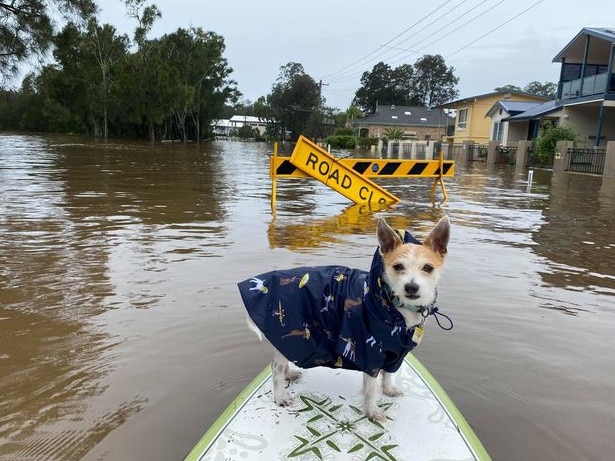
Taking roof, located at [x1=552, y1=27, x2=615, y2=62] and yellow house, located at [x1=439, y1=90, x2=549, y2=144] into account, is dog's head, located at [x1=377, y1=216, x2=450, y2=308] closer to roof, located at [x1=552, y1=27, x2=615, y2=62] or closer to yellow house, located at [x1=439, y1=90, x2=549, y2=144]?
roof, located at [x1=552, y1=27, x2=615, y2=62]

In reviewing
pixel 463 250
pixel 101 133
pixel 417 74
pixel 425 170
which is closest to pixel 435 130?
pixel 417 74

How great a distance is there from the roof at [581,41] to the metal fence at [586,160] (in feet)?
22.7

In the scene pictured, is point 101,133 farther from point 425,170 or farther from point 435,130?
point 425,170

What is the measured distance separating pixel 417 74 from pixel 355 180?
116077 millimetres

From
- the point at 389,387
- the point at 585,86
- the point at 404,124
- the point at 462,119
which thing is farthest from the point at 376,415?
the point at 404,124

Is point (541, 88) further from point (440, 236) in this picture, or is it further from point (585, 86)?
point (440, 236)

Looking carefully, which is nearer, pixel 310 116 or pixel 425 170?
pixel 425 170

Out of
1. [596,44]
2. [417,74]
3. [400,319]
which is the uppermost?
[417,74]

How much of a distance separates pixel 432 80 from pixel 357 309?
126 m

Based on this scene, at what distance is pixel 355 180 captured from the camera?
12.2m

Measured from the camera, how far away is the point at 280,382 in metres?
3.27

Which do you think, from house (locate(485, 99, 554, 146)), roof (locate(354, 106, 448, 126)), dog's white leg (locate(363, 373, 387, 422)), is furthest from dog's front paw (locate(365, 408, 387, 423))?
roof (locate(354, 106, 448, 126))

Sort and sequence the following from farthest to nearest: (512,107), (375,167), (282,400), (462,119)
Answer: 1. (462,119)
2. (512,107)
3. (375,167)
4. (282,400)

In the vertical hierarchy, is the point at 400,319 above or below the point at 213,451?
above
